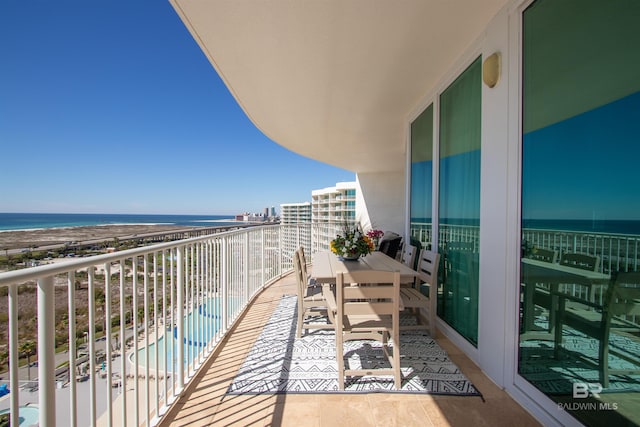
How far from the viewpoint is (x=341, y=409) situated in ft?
5.39

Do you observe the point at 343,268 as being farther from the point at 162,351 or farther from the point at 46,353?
the point at 46,353

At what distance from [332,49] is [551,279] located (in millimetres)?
2259

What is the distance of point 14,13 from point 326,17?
1120cm

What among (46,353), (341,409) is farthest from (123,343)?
(341,409)

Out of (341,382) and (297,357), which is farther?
(297,357)

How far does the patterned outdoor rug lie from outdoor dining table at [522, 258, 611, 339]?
0.62m

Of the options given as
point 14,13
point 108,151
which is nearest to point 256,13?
point 14,13

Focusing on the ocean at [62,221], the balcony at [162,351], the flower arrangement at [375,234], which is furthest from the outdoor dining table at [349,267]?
the ocean at [62,221]

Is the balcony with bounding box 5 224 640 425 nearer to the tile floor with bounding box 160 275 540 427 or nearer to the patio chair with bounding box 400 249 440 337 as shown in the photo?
the tile floor with bounding box 160 275 540 427

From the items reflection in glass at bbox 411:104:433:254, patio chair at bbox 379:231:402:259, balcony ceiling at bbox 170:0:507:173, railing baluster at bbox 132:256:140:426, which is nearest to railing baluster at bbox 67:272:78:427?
railing baluster at bbox 132:256:140:426

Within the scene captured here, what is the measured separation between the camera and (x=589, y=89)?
1.32 m

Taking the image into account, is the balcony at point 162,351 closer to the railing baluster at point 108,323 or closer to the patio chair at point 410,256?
the railing baluster at point 108,323

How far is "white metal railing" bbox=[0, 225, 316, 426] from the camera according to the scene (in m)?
0.88

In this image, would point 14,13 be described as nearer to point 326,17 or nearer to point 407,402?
point 326,17
